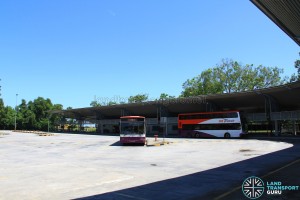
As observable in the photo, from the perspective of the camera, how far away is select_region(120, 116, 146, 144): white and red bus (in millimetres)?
29969

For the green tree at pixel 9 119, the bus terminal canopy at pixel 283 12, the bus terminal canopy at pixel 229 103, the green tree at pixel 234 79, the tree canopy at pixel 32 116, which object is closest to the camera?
the bus terminal canopy at pixel 283 12

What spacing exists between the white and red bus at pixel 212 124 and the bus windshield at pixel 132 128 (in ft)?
56.3

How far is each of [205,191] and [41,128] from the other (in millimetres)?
109924

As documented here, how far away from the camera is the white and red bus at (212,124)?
142ft

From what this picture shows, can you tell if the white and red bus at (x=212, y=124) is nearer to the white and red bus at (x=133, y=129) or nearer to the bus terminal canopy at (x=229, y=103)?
the bus terminal canopy at (x=229, y=103)

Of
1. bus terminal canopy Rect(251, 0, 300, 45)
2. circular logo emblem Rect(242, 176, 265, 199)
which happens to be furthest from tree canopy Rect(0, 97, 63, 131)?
circular logo emblem Rect(242, 176, 265, 199)

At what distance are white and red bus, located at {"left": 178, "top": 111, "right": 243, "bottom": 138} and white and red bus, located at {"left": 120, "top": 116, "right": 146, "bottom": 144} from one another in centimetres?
1714

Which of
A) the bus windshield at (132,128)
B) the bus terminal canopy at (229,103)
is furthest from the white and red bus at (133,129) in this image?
the bus terminal canopy at (229,103)

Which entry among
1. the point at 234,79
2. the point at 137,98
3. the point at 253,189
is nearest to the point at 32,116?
the point at 137,98

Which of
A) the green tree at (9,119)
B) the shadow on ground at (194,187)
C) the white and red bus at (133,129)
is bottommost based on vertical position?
the shadow on ground at (194,187)

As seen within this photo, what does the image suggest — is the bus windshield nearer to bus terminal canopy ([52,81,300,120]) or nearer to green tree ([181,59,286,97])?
bus terminal canopy ([52,81,300,120])

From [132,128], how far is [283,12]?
19.3 metres


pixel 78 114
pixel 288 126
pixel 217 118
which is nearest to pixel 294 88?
pixel 217 118

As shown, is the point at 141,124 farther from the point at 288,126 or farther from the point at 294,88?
the point at 288,126
